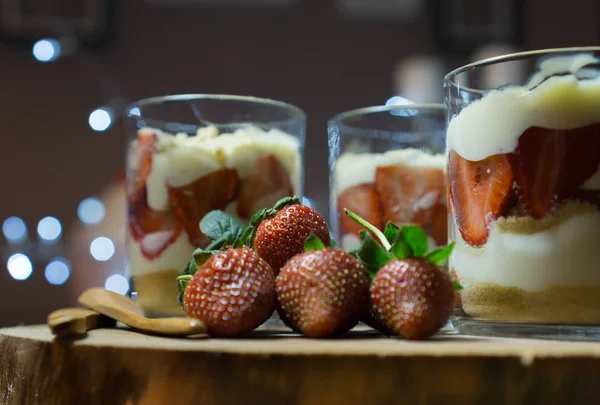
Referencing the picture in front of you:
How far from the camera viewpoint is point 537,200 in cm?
62

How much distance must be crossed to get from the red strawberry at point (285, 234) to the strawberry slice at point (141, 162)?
328 mm

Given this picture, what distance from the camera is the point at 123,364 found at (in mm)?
516

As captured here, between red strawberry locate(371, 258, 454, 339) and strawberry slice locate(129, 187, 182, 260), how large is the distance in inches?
17.0

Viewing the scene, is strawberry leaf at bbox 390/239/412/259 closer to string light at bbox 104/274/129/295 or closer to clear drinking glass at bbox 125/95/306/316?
clear drinking glass at bbox 125/95/306/316

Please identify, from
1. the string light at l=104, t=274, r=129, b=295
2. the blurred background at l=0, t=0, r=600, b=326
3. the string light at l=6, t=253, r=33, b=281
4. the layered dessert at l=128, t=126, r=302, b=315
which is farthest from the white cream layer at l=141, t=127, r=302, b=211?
the string light at l=6, t=253, r=33, b=281

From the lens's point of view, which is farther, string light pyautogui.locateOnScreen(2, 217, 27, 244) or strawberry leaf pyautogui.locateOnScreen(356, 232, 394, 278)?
string light pyautogui.locateOnScreen(2, 217, 27, 244)

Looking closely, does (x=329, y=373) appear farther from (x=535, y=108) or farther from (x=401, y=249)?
(x=535, y=108)

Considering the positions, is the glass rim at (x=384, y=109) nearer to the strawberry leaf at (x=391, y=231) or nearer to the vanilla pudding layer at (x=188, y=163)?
the vanilla pudding layer at (x=188, y=163)

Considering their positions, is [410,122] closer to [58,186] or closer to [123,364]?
[123,364]

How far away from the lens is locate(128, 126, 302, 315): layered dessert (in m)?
0.94

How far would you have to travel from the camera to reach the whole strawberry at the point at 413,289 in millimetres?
563

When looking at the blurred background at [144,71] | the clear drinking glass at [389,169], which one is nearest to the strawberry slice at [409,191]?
the clear drinking glass at [389,169]

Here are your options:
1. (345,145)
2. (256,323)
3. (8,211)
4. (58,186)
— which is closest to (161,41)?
(58,186)

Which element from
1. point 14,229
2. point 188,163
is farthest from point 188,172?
point 14,229
